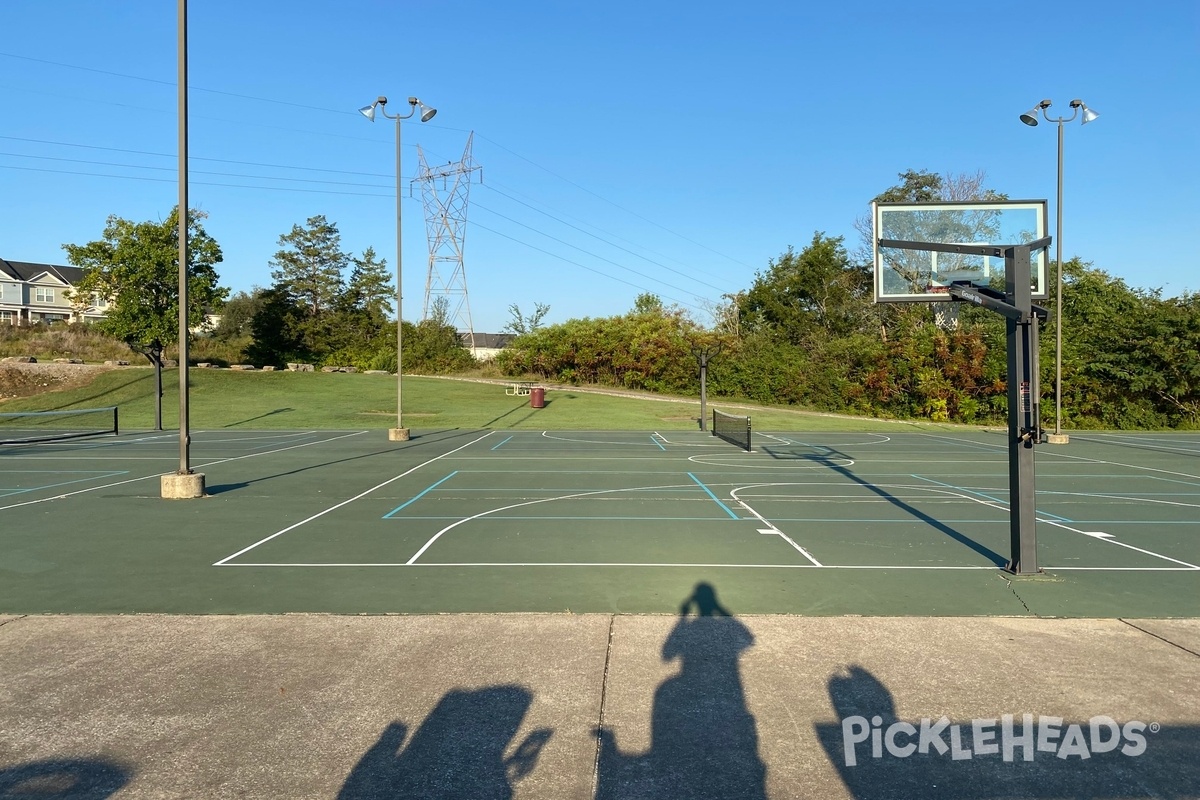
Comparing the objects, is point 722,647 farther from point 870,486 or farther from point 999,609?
point 870,486

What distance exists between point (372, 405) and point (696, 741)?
3913 centimetres

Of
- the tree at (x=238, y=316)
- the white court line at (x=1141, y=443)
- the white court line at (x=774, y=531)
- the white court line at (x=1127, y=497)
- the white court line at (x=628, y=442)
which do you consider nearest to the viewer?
the white court line at (x=774, y=531)

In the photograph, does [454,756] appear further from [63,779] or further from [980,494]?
[980,494]

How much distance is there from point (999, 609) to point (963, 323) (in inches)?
1484

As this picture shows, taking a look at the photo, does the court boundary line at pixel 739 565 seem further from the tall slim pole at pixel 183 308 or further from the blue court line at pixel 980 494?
the tall slim pole at pixel 183 308

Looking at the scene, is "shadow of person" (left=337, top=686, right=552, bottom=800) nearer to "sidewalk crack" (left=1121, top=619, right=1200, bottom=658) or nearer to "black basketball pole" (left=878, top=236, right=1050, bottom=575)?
"sidewalk crack" (left=1121, top=619, right=1200, bottom=658)

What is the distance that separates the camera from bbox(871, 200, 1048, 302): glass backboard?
1287 cm

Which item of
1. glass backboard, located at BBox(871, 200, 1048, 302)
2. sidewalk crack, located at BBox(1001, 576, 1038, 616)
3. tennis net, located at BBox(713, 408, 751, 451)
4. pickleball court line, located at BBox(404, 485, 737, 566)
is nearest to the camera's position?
sidewalk crack, located at BBox(1001, 576, 1038, 616)

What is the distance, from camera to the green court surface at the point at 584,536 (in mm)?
7539

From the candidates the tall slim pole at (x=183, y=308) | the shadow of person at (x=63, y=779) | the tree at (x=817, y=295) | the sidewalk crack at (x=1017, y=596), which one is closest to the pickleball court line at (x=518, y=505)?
the shadow of person at (x=63, y=779)

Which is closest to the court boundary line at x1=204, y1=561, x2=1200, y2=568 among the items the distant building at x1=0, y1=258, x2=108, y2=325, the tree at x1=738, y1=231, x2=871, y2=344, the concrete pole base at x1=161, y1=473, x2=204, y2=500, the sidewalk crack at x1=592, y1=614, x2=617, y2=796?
the sidewalk crack at x1=592, y1=614, x2=617, y2=796

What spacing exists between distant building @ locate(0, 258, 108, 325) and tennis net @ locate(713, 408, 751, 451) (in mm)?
72747

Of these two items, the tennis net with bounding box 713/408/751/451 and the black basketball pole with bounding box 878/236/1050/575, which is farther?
the tennis net with bounding box 713/408/751/451

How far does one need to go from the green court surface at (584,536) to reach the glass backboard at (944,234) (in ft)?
11.8
